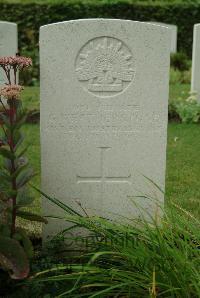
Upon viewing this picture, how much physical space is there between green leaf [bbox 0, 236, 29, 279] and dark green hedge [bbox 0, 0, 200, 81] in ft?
31.9

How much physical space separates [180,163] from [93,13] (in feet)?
27.3

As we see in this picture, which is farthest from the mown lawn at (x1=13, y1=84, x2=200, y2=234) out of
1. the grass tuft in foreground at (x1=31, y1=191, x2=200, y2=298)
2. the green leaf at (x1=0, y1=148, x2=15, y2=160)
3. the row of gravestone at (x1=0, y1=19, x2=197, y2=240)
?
the grass tuft in foreground at (x1=31, y1=191, x2=200, y2=298)

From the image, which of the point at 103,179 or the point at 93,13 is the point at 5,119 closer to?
the point at 103,179

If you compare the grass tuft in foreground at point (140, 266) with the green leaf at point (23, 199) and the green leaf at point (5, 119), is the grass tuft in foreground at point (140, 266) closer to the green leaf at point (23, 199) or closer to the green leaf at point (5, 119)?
the green leaf at point (23, 199)

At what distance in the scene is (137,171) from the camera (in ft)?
11.7

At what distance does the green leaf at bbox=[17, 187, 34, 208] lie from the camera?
291cm

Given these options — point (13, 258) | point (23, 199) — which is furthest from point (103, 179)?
point (13, 258)

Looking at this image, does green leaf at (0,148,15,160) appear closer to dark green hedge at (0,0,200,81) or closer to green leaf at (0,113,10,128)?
green leaf at (0,113,10,128)

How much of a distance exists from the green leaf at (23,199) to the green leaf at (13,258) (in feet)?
0.71

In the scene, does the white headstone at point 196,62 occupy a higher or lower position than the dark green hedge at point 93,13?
lower

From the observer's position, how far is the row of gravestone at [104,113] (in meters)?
3.37

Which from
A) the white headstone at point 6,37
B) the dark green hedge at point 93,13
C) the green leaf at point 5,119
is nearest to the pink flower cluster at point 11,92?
the green leaf at point 5,119

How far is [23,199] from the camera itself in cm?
292

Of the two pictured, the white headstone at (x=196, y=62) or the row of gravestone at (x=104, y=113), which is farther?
the white headstone at (x=196, y=62)
